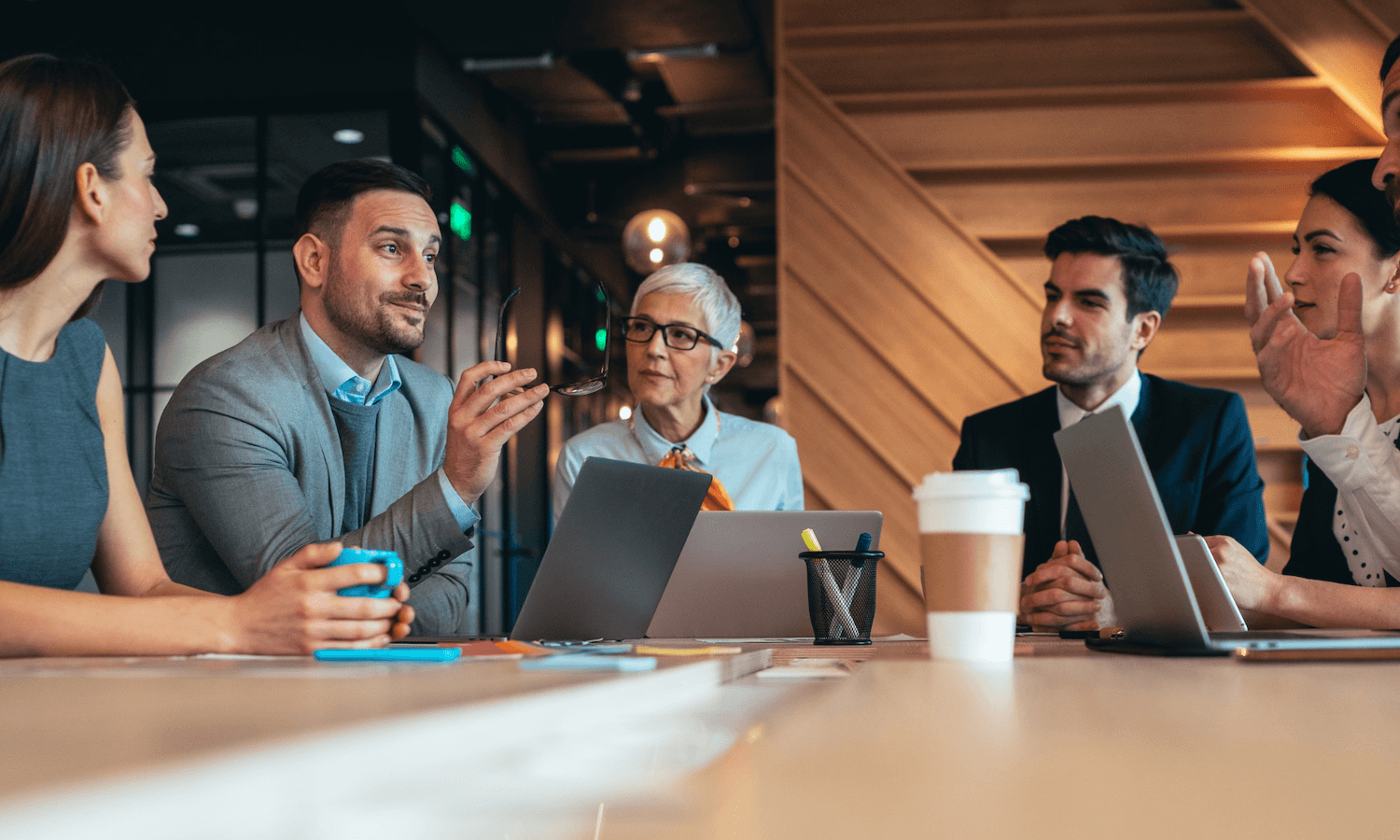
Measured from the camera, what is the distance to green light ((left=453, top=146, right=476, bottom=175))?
6320mm

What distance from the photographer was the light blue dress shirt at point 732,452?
2.83 m

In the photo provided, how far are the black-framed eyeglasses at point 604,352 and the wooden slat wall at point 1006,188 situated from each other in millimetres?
2077

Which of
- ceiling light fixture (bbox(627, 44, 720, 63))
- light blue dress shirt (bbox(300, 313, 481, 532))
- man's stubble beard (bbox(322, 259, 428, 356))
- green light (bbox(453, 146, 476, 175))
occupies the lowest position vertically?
light blue dress shirt (bbox(300, 313, 481, 532))

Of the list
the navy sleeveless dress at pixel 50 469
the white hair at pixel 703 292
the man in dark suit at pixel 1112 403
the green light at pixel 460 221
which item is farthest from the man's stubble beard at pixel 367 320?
the green light at pixel 460 221

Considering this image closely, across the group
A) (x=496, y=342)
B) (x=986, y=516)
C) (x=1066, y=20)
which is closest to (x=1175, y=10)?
(x=1066, y=20)

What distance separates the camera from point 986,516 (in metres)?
0.98

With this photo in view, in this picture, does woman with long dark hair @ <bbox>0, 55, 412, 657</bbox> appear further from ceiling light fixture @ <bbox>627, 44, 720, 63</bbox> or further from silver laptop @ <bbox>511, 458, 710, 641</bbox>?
ceiling light fixture @ <bbox>627, 44, 720, 63</bbox>

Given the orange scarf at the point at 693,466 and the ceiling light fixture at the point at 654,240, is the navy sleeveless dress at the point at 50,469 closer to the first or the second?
the orange scarf at the point at 693,466

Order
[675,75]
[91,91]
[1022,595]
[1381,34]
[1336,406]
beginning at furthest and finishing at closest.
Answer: [675,75], [1381,34], [1022,595], [1336,406], [91,91]

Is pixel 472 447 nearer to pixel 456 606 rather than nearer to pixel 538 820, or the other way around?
pixel 456 606

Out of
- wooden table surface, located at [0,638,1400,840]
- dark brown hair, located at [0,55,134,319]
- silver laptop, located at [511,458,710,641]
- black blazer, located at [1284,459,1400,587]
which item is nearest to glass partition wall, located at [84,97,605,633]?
dark brown hair, located at [0,55,134,319]

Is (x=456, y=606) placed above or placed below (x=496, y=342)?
below

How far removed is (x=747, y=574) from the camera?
1746 millimetres

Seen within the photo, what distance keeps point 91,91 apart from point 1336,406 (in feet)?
6.88
